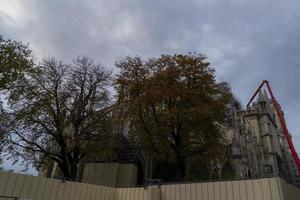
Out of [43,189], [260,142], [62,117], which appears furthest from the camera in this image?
[260,142]

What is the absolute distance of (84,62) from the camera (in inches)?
943

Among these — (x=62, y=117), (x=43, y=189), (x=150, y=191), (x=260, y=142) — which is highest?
(x=260, y=142)

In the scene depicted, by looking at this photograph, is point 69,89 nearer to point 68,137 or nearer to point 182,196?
point 68,137

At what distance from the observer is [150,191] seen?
12.0 meters

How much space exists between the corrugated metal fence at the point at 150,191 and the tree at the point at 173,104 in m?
9.02

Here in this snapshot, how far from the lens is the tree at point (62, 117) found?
20.2 metres

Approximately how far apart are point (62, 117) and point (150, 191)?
11927 millimetres

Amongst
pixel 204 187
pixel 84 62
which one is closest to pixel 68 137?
pixel 84 62

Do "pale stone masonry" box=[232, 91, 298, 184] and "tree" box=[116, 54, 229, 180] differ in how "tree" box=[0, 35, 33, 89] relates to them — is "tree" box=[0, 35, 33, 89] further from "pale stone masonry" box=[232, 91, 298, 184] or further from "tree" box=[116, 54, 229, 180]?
"pale stone masonry" box=[232, 91, 298, 184]

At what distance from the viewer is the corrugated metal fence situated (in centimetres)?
980

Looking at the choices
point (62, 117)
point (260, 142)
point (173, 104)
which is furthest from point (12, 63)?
point (260, 142)

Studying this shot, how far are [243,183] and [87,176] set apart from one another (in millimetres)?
20261

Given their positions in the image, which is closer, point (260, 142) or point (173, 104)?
point (173, 104)

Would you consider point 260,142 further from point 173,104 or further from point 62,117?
point 62,117
